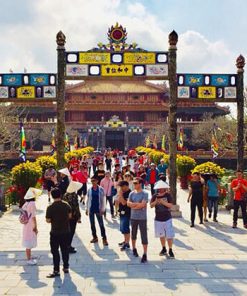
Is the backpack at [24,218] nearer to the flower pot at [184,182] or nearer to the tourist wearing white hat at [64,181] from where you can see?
the tourist wearing white hat at [64,181]

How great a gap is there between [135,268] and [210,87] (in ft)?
23.6

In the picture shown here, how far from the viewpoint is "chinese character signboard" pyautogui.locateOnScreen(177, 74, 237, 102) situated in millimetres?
12578

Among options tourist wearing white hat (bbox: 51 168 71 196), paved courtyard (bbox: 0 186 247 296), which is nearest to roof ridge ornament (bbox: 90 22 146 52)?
tourist wearing white hat (bbox: 51 168 71 196)

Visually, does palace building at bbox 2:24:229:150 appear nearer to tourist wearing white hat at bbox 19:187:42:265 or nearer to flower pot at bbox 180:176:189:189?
flower pot at bbox 180:176:189:189

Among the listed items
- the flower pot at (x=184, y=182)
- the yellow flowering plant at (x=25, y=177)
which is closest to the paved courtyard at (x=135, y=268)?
the yellow flowering plant at (x=25, y=177)

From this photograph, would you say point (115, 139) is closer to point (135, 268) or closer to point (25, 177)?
point (25, 177)

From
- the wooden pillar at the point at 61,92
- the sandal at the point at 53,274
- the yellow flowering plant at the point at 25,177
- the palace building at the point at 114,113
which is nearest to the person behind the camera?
the sandal at the point at 53,274

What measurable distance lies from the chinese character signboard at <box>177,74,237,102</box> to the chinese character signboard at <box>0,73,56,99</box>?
404cm

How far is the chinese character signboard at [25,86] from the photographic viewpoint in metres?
12.2

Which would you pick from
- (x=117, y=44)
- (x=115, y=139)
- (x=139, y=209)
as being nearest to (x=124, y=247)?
(x=139, y=209)

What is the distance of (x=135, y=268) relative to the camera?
7.16 meters

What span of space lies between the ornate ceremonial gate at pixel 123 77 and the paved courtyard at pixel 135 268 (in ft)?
10.3

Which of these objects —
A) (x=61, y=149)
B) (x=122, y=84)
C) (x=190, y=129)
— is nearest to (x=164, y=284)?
(x=61, y=149)

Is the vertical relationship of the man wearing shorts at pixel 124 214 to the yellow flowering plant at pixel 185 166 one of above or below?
below
